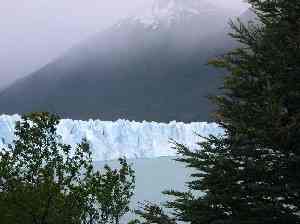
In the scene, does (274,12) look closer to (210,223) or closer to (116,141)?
(210,223)

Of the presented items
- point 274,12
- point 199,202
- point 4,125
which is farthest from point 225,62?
point 4,125

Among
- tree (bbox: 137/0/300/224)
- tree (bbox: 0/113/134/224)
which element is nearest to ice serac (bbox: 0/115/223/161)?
tree (bbox: 0/113/134/224)

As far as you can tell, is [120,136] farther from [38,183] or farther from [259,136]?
[259,136]

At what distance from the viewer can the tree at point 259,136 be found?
283 inches

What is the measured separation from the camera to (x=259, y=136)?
23.6 feet

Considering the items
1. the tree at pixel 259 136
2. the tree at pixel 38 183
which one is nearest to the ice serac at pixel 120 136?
the tree at pixel 38 183

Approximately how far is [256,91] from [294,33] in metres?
0.98

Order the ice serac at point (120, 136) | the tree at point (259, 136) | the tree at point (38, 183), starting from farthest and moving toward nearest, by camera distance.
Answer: the ice serac at point (120, 136)
the tree at point (38, 183)
the tree at point (259, 136)

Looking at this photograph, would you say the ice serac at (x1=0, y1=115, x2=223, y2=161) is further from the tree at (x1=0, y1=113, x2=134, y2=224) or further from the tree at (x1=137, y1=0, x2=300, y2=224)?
the tree at (x1=137, y1=0, x2=300, y2=224)

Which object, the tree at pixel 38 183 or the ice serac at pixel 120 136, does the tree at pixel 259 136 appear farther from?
the ice serac at pixel 120 136

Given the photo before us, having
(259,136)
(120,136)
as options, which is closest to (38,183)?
(259,136)

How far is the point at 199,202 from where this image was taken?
7.82 metres

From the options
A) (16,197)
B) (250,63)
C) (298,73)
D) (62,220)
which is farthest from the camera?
(62,220)

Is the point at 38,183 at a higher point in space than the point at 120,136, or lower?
higher
